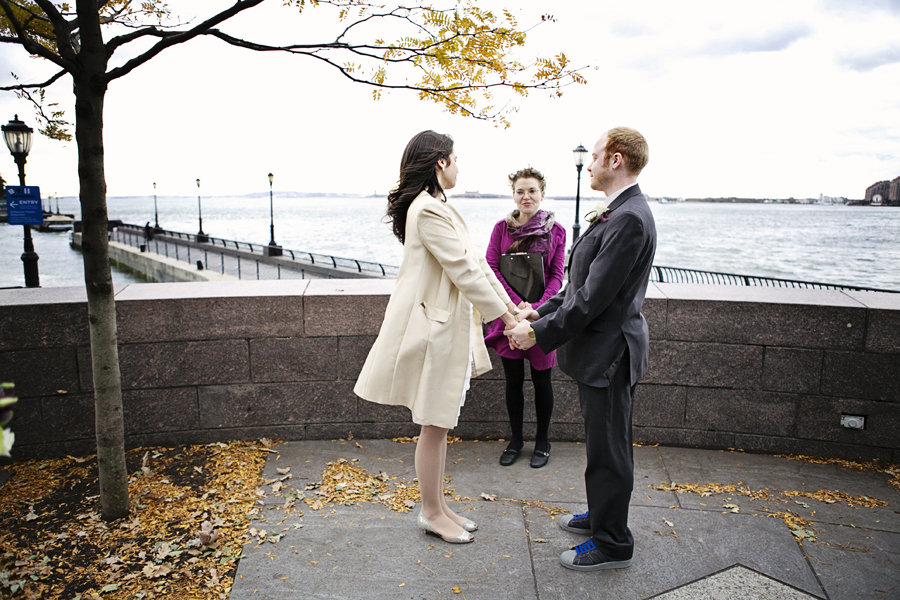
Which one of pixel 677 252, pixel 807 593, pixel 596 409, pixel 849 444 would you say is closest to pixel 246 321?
pixel 596 409

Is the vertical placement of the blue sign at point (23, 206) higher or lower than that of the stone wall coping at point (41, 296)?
higher

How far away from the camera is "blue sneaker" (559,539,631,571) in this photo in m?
3.05

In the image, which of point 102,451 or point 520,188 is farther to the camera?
point 520,188

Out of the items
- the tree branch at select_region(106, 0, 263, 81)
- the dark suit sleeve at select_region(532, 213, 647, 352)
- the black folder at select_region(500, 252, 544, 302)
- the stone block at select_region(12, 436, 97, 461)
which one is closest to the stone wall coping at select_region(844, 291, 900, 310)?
the black folder at select_region(500, 252, 544, 302)

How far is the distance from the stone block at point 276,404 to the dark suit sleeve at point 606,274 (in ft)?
7.33

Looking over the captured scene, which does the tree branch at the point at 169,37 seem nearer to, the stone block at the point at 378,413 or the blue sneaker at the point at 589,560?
the stone block at the point at 378,413

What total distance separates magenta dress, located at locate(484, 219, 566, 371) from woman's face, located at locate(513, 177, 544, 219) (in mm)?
183

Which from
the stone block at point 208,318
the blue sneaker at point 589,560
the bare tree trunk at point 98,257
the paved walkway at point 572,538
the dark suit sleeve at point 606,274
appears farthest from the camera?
the stone block at point 208,318

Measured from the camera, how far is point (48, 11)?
123 inches

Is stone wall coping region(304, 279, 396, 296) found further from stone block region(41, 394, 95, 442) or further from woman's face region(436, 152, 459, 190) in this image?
stone block region(41, 394, 95, 442)

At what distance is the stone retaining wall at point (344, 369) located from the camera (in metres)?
4.18

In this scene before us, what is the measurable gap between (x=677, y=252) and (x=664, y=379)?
231ft

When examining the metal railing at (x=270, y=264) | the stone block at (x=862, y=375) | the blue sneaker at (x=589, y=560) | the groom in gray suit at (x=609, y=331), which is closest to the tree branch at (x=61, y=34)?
the groom in gray suit at (x=609, y=331)

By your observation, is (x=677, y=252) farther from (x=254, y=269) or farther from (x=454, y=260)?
(x=454, y=260)
